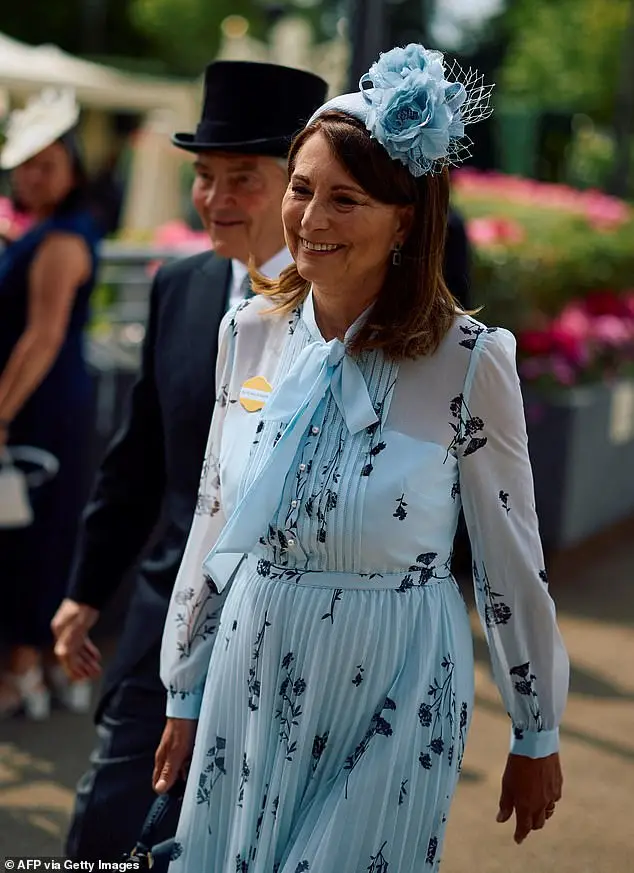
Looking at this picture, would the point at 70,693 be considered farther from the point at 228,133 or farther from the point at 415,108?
the point at 415,108

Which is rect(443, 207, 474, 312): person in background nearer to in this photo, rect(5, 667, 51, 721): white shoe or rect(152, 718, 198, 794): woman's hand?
rect(152, 718, 198, 794): woman's hand

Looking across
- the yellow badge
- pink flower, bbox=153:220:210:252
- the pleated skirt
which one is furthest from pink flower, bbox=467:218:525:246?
the pleated skirt

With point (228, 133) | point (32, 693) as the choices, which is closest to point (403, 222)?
point (228, 133)

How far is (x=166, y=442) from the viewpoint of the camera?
10.2 feet

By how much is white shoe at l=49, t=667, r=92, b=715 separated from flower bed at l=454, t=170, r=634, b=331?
8.36ft

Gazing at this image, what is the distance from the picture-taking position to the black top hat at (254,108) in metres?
3.19

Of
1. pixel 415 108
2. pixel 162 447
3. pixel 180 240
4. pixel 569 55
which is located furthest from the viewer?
pixel 569 55

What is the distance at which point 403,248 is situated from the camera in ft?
7.77

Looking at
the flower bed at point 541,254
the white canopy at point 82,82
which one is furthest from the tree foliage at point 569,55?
the flower bed at point 541,254

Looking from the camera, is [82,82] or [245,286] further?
[82,82]

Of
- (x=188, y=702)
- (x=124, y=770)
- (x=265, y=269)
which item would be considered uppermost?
Answer: (x=265, y=269)

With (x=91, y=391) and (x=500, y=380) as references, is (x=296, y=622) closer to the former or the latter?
(x=500, y=380)

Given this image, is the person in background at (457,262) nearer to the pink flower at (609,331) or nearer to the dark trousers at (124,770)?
the dark trousers at (124,770)

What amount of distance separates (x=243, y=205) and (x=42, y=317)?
7.04 feet
